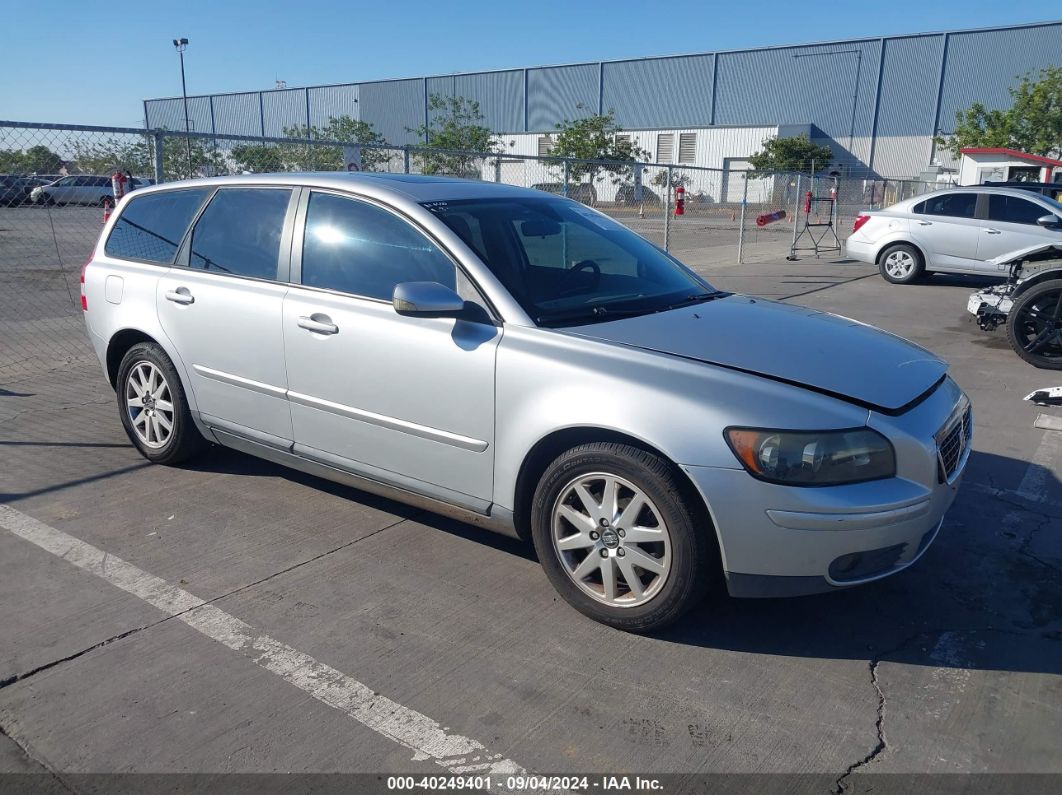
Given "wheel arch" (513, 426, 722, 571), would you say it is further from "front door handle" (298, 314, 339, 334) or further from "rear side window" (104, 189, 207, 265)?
"rear side window" (104, 189, 207, 265)

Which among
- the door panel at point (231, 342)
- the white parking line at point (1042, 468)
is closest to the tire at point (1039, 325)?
the white parking line at point (1042, 468)

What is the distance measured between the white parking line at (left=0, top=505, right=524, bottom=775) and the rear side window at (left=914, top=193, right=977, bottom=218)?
13.3 meters

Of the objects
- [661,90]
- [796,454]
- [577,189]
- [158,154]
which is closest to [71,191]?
[158,154]

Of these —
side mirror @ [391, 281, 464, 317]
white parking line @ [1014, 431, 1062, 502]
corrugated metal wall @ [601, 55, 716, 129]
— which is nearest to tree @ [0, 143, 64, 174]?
side mirror @ [391, 281, 464, 317]

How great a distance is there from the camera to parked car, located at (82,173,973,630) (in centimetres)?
306

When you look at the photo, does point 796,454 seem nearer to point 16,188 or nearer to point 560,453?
point 560,453

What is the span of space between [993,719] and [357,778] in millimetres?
2085

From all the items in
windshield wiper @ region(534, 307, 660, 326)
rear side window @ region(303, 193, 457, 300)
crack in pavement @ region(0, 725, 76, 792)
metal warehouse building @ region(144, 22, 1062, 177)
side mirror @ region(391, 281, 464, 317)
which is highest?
metal warehouse building @ region(144, 22, 1062, 177)

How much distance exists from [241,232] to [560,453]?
7.66 ft

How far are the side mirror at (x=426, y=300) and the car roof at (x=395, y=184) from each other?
0.64 m

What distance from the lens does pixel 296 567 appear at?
3.91 m

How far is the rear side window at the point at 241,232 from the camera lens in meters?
4.44

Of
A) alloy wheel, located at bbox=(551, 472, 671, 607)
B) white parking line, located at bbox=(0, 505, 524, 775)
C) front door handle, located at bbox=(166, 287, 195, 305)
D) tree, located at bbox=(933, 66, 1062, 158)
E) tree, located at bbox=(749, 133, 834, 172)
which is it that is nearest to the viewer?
white parking line, located at bbox=(0, 505, 524, 775)

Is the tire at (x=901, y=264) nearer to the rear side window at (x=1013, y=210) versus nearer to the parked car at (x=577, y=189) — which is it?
the rear side window at (x=1013, y=210)
